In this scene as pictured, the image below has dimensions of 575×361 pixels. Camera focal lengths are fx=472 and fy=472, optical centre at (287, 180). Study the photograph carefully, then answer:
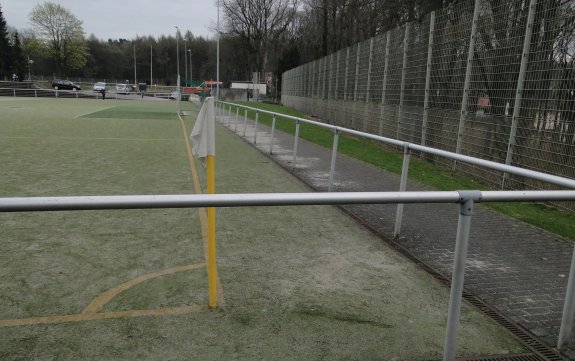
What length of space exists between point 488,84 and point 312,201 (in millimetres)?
8488

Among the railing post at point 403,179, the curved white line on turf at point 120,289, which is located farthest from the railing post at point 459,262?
the railing post at point 403,179

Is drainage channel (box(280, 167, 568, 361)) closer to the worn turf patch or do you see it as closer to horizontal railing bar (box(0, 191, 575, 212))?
horizontal railing bar (box(0, 191, 575, 212))

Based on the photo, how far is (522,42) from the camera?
868 cm

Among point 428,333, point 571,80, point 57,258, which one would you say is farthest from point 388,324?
point 571,80

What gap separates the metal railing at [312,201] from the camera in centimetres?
200

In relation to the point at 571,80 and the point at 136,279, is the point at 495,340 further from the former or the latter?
the point at 571,80

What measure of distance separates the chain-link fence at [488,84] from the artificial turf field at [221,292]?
4031 mm

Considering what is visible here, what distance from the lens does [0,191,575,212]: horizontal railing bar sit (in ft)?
6.50

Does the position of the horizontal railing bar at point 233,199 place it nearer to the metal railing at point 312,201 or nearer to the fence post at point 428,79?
the metal railing at point 312,201

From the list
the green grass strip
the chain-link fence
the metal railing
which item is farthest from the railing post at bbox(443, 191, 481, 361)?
the chain-link fence

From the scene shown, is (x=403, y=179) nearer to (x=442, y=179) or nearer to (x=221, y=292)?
(x=221, y=292)

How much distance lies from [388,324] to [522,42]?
729 cm

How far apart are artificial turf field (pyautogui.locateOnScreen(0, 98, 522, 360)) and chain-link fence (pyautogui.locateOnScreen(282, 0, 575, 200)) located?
13.2 ft

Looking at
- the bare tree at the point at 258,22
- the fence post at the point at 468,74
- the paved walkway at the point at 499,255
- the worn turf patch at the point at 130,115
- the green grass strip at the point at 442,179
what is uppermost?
the bare tree at the point at 258,22
